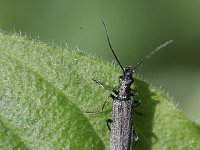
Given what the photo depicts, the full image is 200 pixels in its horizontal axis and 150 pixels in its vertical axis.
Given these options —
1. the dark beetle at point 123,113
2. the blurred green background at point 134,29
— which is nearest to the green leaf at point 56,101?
the dark beetle at point 123,113

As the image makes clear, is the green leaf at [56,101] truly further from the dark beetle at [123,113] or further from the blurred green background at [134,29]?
the blurred green background at [134,29]

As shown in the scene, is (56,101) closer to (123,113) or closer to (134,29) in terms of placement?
(123,113)

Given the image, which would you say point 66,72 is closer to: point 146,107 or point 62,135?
point 62,135

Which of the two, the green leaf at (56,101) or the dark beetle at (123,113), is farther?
the dark beetle at (123,113)

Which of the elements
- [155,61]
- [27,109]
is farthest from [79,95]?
[155,61]

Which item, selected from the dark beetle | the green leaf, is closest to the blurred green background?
the dark beetle

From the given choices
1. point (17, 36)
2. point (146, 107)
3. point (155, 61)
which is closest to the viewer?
point (17, 36)
